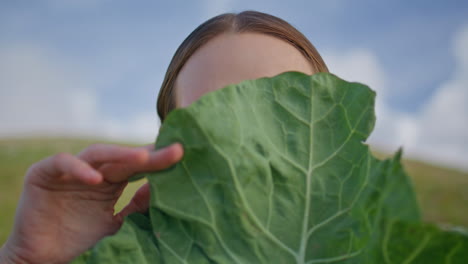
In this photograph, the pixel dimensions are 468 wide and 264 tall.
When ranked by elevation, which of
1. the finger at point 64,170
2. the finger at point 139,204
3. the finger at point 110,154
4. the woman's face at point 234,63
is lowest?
the finger at point 139,204

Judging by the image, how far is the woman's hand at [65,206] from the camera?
1.23m

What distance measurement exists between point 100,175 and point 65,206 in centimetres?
34

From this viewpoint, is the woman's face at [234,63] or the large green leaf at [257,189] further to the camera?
the woman's face at [234,63]

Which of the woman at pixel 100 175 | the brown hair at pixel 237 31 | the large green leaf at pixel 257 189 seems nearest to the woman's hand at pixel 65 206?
the woman at pixel 100 175

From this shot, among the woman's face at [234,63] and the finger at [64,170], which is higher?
the woman's face at [234,63]

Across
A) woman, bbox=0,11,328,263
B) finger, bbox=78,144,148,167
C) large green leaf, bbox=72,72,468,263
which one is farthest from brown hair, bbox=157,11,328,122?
finger, bbox=78,144,148,167

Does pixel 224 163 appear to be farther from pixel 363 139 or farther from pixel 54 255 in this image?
pixel 54 255

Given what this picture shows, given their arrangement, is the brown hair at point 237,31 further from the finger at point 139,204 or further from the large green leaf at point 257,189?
the large green leaf at point 257,189

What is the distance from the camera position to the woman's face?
176 centimetres

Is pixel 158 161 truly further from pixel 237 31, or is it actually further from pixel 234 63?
pixel 237 31

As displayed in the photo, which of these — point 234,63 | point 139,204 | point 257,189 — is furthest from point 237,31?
point 257,189

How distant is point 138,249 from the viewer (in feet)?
4.10

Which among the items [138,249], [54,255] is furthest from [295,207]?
[54,255]

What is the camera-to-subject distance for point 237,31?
7.18ft
